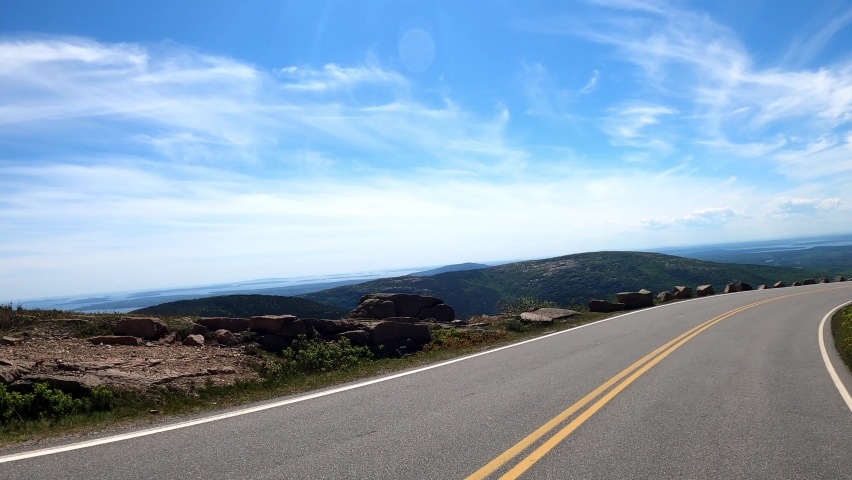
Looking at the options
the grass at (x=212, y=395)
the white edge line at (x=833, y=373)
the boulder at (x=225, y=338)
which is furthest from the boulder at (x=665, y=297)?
the boulder at (x=225, y=338)

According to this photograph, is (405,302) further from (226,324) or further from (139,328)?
(139,328)

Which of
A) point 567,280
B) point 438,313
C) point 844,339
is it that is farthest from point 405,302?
point 567,280

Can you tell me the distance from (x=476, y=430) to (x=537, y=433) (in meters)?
0.78

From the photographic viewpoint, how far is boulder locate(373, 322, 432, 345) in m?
17.6

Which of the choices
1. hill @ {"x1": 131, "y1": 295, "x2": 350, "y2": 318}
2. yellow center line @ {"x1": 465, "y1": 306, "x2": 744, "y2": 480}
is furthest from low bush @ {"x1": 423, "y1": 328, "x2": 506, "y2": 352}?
hill @ {"x1": 131, "y1": 295, "x2": 350, "y2": 318}

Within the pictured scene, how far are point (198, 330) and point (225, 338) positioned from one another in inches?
38.7

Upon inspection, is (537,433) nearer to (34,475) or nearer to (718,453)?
(718,453)

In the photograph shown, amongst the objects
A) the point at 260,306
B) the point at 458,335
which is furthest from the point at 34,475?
the point at 260,306

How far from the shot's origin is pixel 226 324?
1605 cm

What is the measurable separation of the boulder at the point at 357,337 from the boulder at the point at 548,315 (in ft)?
28.1

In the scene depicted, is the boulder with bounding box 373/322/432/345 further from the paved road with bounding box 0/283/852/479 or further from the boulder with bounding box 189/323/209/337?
the paved road with bounding box 0/283/852/479

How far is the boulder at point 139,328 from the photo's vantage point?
1392 centimetres

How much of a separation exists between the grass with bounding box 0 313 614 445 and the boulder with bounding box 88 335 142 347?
3149mm

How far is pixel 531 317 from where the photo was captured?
76.4 ft
